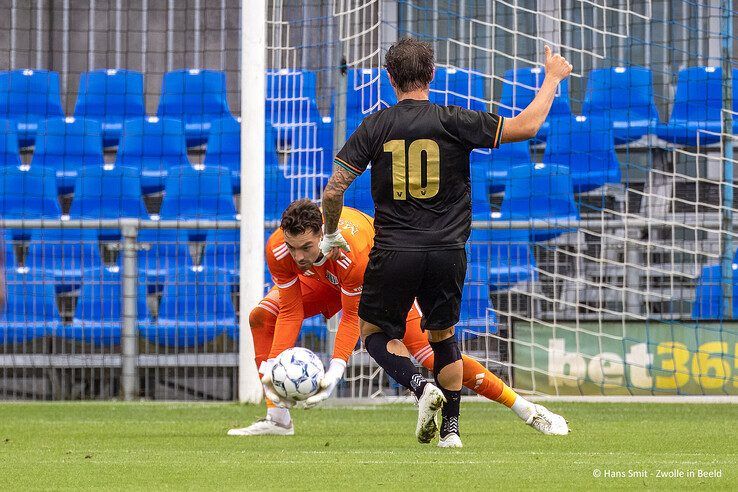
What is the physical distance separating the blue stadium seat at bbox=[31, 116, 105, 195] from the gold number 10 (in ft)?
26.3

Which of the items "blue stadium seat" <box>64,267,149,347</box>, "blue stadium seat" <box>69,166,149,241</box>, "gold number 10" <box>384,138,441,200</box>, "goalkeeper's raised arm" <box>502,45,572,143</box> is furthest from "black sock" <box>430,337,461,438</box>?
"blue stadium seat" <box>69,166,149,241</box>

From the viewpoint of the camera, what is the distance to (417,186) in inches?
212

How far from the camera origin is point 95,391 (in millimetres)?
11078

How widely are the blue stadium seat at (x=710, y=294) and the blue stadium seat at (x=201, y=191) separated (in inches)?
180

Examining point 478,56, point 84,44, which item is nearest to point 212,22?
point 84,44

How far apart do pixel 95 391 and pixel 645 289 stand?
5024 millimetres

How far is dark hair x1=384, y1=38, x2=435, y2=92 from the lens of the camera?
5.37m

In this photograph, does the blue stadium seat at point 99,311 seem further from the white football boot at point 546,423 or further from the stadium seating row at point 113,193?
the white football boot at point 546,423

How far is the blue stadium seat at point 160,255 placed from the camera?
11.1m

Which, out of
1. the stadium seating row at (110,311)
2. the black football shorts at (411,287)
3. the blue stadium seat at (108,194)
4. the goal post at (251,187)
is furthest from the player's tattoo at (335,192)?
the blue stadium seat at (108,194)

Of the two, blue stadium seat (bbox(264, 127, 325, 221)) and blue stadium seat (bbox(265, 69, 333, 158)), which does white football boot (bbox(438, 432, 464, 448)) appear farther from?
blue stadium seat (bbox(265, 69, 333, 158))

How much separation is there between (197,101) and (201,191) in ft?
4.82

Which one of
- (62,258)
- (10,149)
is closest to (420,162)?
(62,258)

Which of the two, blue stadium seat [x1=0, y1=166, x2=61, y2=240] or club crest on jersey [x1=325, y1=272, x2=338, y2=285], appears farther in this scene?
blue stadium seat [x1=0, y1=166, x2=61, y2=240]
